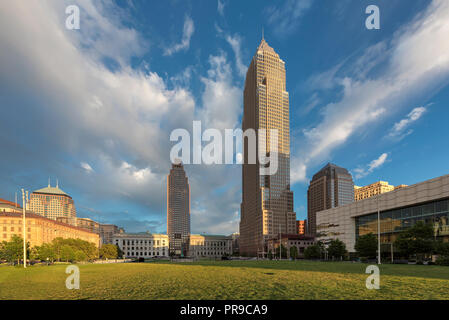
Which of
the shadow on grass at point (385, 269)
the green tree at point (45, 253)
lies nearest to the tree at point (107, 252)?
the green tree at point (45, 253)

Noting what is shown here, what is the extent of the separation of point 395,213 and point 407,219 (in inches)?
171

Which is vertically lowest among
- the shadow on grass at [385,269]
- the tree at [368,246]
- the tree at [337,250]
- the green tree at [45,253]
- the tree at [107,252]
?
the tree at [107,252]

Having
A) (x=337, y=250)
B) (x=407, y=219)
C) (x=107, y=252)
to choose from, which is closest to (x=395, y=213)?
(x=407, y=219)

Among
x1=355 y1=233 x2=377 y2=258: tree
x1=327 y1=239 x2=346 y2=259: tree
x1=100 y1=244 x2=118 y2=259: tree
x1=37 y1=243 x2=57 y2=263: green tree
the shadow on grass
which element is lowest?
x1=100 y1=244 x2=118 y2=259: tree

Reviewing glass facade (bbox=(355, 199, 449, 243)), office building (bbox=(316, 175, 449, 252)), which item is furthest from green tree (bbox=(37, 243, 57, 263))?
glass facade (bbox=(355, 199, 449, 243))

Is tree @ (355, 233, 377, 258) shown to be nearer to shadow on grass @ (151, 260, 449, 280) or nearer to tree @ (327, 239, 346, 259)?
tree @ (327, 239, 346, 259)

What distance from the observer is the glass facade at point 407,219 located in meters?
60.7

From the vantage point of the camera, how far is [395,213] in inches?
2955

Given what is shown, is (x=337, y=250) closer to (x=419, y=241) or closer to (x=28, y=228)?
(x=419, y=241)

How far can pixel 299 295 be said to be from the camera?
14695 mm

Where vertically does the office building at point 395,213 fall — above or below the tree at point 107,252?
above

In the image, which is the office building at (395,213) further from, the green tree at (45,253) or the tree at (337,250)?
the green tree at (45,253)

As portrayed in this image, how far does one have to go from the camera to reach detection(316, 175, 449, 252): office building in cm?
6112
